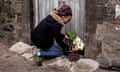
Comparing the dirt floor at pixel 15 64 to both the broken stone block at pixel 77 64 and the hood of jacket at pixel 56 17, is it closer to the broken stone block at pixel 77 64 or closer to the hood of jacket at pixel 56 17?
the broken stone block at pixel 77 64

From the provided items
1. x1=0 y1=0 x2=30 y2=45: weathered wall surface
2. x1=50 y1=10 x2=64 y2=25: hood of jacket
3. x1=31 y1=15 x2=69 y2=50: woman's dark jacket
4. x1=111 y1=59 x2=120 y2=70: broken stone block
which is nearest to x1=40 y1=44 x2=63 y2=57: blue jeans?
x1=31 y1=15 x2=69 y2=50: woman's dark jacket

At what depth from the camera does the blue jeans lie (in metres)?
7.98

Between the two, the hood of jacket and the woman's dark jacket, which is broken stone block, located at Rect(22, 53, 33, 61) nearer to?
the woman's dark jacket

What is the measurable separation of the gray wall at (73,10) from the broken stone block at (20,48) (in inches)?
31.4

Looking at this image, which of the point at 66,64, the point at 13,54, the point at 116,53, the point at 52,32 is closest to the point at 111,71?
the point at 116,53

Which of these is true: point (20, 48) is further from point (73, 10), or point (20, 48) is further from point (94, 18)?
point (94, 18)

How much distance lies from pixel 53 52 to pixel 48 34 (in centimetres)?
46

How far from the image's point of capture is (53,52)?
802 centimetres

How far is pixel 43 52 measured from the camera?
7984 mm

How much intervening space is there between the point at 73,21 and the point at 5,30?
6.69 ft

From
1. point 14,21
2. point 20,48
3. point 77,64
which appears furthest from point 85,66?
point 14,21

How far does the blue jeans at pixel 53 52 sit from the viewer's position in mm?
7980

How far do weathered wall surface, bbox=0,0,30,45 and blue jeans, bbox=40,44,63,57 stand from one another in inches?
61.0

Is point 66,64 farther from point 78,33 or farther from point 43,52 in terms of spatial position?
A: point 78,33
